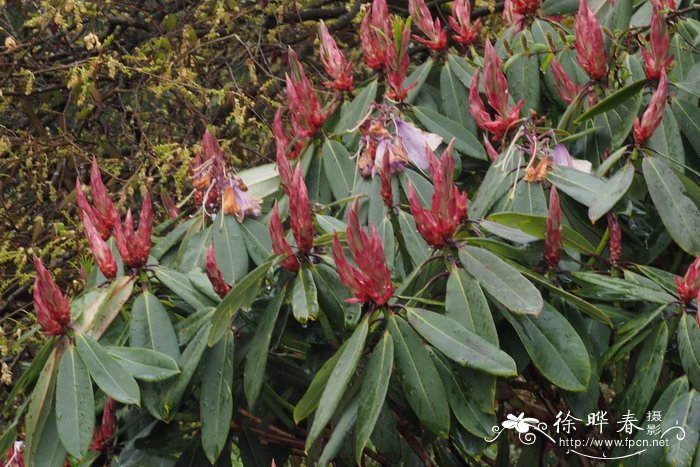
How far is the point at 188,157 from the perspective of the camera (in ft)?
11.8

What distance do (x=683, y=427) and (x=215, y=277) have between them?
2.80 ft

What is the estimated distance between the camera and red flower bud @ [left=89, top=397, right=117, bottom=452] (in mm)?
1894

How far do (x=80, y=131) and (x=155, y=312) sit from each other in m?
2.59

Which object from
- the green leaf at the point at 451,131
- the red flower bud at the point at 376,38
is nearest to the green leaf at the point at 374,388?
the green leaf at the point at 451,131

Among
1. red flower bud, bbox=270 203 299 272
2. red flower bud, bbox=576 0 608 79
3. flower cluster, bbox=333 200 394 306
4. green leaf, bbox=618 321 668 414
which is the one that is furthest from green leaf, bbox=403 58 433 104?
green leaf, bbox=618 321 668 414

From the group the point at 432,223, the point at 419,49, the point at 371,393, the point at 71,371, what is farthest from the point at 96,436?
the point at 419,49

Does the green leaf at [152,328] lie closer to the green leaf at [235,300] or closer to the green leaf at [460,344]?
the green leaf at [235,300]

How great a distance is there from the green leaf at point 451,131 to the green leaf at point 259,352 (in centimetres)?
59

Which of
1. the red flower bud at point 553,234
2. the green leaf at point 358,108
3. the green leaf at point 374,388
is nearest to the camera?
the green leaf at point 374,388

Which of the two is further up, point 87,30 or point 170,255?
point 170,255

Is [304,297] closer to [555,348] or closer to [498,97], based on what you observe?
[555,348]

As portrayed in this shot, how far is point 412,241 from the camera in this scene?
1.91 m

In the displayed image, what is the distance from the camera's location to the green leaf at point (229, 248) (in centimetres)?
198

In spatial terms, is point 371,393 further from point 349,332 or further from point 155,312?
point 155,312
